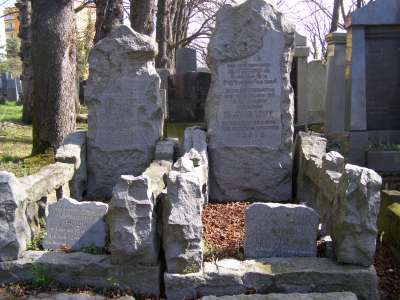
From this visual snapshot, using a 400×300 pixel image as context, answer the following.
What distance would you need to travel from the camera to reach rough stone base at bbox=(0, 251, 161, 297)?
3611mm

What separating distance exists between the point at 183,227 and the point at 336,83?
7531 mm

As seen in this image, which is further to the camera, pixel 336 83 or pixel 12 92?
pixel 12 92

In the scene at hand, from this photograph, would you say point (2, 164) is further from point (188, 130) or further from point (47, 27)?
point (188, 130)

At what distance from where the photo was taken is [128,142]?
21.3ft

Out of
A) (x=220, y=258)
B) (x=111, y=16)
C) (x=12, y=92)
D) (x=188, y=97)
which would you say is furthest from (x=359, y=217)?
(x=12, y=92)

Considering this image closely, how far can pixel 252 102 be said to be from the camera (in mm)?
6176

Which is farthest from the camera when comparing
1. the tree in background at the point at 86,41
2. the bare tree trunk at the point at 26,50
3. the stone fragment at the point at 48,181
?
the tree in background at the point at 86,41

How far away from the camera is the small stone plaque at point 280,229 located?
380 cm

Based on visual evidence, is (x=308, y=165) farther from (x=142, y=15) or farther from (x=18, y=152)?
(x=142, y=15)

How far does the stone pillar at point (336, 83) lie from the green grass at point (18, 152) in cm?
573

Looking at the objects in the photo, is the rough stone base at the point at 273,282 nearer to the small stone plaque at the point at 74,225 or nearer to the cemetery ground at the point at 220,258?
the cemetery ground at the point at 220,258

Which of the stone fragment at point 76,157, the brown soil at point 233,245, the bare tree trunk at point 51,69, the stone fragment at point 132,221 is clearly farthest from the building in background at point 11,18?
the stone fragment at point 132,221

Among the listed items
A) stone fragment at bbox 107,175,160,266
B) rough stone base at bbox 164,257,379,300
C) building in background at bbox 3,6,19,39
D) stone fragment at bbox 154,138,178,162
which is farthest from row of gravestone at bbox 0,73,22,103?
rough stone base at bbox 164,257,379,300

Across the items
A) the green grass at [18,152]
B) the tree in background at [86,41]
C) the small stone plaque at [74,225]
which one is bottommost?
the small stone plaque at [74,225]
